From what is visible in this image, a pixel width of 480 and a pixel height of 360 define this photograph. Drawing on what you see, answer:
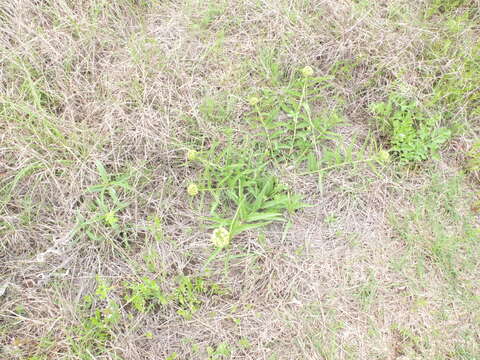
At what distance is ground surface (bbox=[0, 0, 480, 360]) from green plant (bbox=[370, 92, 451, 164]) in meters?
0.01

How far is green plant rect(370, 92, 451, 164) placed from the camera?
2.01 metres

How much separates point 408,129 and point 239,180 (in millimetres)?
1014

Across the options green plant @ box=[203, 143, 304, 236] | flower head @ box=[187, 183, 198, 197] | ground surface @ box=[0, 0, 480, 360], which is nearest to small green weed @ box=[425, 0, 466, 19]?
ground surface @ box=[0, 0, 480, 360]

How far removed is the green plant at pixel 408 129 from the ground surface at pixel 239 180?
0.01 meters

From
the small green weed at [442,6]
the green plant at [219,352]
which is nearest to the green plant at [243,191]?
the green plant at [219,352]

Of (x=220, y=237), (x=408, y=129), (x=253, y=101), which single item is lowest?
(x=220, y=237)

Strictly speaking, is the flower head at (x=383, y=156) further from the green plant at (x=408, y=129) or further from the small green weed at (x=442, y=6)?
the small green weed at (x=442, y=6)

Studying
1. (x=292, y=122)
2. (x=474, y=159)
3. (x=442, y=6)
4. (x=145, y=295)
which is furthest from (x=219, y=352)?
(x=442, y=6)

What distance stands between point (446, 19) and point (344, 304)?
197 centimetres

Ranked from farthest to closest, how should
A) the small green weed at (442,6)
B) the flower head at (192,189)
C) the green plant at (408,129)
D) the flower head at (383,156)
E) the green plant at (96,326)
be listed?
the small green weed at (442,6) → the green plant at (408,129) → the flower head at (383,156) → the flower head at (192,189) → the green plant at (96,326)

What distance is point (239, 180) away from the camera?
6.08ft

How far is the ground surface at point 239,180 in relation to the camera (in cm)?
172

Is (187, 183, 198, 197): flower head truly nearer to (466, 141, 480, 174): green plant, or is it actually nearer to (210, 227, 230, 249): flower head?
(210, 227, 230, 249): flower head

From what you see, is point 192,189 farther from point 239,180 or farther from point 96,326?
point 96,326
